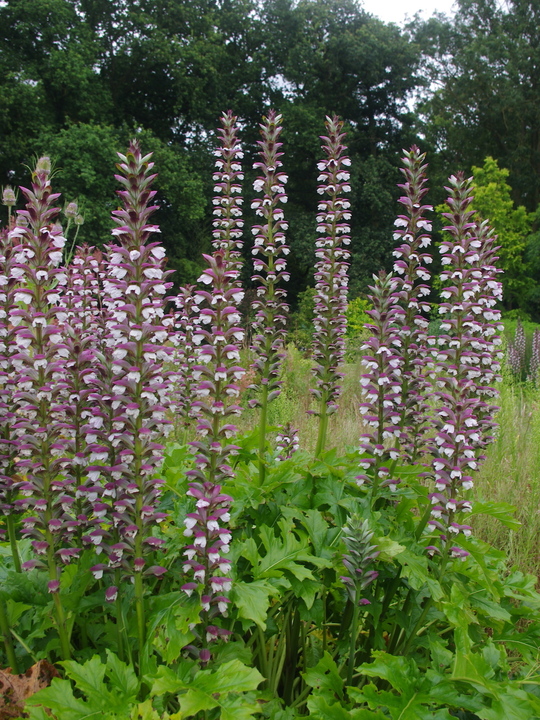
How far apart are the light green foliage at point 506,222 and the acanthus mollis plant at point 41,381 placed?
21.6 m

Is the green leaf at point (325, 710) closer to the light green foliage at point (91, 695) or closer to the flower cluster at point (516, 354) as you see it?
the light green foliage at point (91, 695)

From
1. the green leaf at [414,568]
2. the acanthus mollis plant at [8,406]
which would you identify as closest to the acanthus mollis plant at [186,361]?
the acanthus mollis plant at [8,406]

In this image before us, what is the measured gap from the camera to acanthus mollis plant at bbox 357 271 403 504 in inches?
109

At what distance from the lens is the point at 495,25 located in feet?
94.1

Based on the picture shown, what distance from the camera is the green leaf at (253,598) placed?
202 centimetres

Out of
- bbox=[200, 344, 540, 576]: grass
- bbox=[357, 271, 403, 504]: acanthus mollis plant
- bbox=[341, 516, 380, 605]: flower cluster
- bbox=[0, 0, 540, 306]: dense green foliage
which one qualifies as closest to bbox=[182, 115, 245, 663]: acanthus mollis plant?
bbox=[341, 516, 380, 605]: flower cluster

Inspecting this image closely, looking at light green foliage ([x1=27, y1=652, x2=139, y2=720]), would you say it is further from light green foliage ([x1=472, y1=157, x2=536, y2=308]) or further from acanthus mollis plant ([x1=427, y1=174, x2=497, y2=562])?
light green foliage ([x1=472, y1=157, x2=536, y2=308])

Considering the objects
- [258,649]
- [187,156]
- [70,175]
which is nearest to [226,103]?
[187,156]

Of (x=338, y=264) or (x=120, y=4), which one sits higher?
(x=120, y=4)

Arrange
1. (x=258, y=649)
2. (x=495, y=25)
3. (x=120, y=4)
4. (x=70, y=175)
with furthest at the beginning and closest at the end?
(x=495, y=25) → (x=120, y=4) → (x=70, y=175) → (x=258, y=649)

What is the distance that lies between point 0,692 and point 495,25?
3566 cm

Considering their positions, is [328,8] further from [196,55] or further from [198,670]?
[198,670]

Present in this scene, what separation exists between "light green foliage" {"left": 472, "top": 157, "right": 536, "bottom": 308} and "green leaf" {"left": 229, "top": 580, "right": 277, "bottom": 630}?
21473 mm

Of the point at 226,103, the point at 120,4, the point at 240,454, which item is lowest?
the point at 240,454
